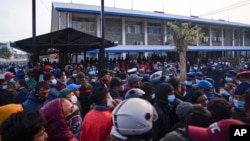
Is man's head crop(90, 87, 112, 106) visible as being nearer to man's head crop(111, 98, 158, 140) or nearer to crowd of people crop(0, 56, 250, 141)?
crowd of people crop(0, 56, 250, 141)

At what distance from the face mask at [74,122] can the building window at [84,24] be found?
1931cm

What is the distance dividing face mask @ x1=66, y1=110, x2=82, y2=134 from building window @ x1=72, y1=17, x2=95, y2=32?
1931 centimetres

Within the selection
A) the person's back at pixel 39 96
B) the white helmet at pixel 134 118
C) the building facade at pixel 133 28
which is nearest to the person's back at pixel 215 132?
the white helmet at pixel 134 118

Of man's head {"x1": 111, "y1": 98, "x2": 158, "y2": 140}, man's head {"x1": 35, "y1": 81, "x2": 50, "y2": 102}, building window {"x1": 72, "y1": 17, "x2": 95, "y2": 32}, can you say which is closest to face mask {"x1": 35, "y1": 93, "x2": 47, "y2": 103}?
man's head {"x1": 35, "y1": 81, "x2": 50, "y2": 102}

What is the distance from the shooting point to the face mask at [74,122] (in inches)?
128

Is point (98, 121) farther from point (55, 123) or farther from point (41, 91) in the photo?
point (41, 91)

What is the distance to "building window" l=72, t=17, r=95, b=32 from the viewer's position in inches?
874

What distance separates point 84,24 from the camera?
22562 mm

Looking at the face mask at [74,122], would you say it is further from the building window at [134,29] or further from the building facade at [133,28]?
the building window at [134,29]

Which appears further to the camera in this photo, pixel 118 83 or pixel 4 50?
pixel 4 50

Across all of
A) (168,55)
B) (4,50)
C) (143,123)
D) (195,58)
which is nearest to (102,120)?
(143,123)

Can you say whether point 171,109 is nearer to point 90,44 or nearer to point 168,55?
point 90,44

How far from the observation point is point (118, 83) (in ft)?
17.5

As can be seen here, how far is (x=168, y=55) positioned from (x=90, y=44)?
55.7ft
